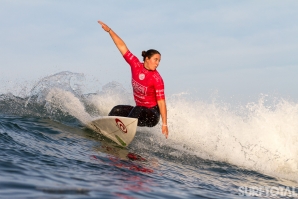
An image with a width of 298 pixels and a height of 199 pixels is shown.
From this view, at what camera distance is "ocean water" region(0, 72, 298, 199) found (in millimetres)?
4641

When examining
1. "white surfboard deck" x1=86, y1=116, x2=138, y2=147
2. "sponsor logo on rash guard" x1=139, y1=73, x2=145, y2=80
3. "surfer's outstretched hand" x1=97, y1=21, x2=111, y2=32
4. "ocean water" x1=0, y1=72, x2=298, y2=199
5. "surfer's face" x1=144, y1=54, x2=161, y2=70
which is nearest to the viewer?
"ocean water" x1=0, y1=72, x2=298, y2=199

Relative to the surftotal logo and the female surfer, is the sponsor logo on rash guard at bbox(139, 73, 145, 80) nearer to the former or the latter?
the female surfer

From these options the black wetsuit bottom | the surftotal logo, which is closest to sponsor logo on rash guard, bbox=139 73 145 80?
the black wetsuit bottom

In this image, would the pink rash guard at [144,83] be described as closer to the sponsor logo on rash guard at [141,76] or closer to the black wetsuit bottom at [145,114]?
the sponsor logo on rash guard at [141,76]

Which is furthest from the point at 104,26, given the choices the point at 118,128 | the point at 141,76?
the point at 118,128

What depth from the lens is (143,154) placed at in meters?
8.04

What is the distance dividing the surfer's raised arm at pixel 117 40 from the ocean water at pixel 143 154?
2.15 meters

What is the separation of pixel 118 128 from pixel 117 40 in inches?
77.5

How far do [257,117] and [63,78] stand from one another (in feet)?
21.5

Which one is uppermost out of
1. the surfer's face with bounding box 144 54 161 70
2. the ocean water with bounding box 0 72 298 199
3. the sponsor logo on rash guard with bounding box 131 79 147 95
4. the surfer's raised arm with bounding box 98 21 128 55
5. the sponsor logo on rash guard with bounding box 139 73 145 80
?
the surfer's raised arm with bounding box 98 21 128 55

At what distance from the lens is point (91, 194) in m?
4.00

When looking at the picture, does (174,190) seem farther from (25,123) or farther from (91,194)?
(25,123)

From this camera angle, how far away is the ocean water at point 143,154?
15.2 feet

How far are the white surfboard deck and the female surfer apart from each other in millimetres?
221
